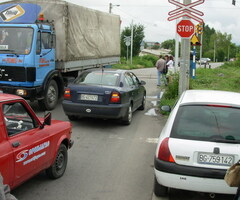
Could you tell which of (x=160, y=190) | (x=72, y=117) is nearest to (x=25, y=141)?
(x=160, y=190)

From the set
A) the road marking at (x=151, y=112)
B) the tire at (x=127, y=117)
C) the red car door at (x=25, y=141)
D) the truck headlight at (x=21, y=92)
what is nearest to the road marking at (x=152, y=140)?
the tire at (x=127, y=117)

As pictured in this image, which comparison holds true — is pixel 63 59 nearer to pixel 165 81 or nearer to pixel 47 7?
pixel 47 7

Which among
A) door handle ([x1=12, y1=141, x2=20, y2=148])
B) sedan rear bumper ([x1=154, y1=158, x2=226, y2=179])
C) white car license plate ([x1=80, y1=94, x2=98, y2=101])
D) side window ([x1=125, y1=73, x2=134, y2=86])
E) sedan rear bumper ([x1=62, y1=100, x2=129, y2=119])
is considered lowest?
sedan rear bumper ([x1=154, y1=158, x2=226, y2=179])

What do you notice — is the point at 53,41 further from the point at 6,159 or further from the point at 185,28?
the point at 6,159

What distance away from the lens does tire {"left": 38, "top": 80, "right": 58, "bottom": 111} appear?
11.1 metres

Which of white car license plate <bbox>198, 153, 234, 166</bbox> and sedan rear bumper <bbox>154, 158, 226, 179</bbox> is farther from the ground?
white car license plate <bbox>198, 153, 234, 166</bbox>

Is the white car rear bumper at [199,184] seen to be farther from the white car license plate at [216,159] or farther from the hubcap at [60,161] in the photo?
the hubcap at [60,161]

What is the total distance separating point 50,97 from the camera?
11453mm

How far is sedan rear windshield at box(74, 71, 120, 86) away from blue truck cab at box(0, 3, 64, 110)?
1.54 m

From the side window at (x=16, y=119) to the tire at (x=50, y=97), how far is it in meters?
6.16

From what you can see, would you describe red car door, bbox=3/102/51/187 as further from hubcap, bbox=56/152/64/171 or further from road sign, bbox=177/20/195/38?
road sign, bbox=177/20/195/38

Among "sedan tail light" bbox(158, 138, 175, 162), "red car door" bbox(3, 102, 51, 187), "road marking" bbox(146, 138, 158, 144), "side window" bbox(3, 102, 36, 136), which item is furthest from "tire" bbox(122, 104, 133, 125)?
"sedan tail light" bbox(158, 138, 175, 162)

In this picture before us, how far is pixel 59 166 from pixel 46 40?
20.3 ft

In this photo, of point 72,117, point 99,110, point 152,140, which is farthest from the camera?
point 72,117
